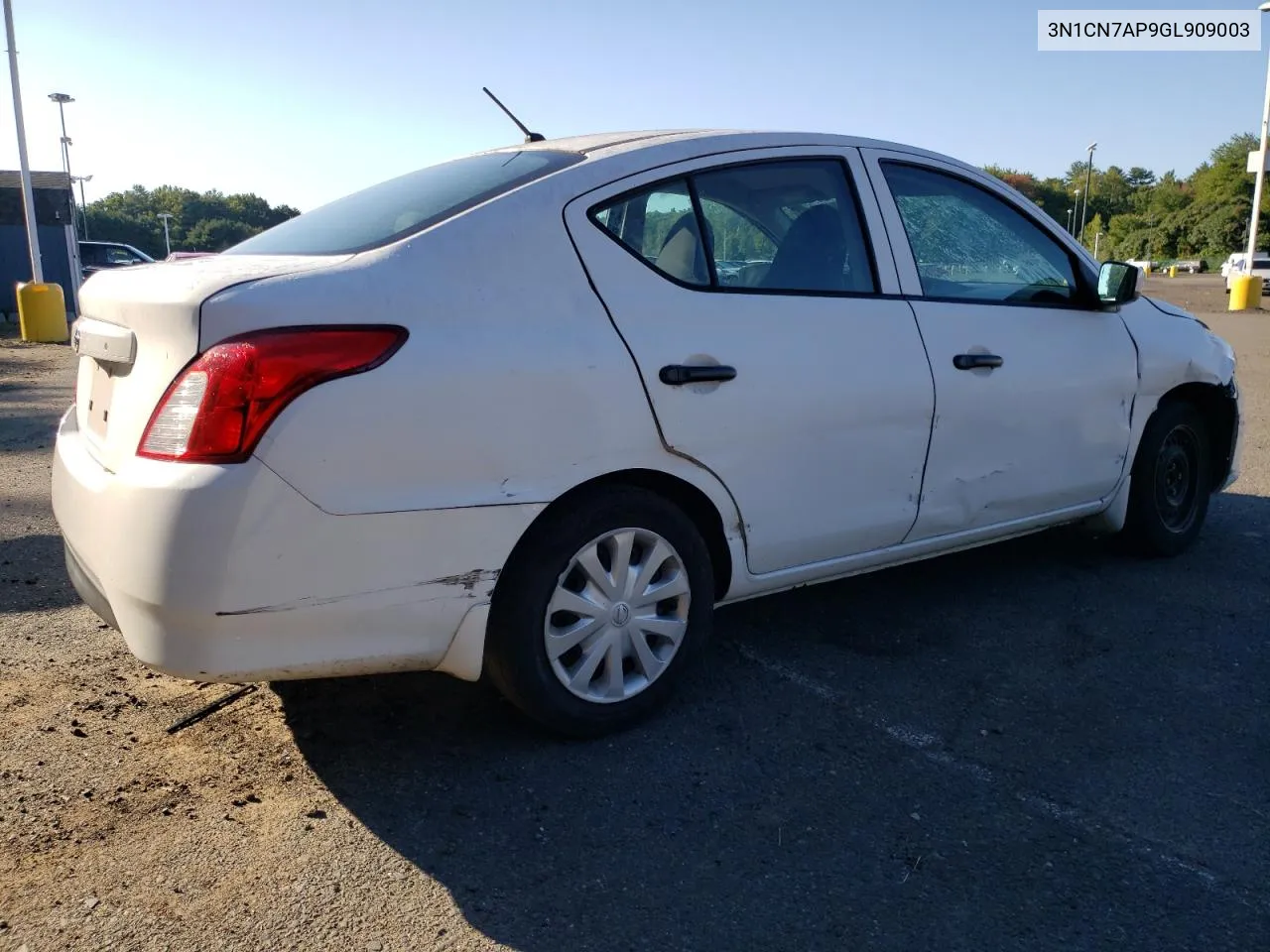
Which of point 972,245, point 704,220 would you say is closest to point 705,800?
point 704,220

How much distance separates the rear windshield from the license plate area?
55cm

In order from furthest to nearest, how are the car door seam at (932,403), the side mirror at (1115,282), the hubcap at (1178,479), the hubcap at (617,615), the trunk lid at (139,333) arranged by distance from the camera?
1. the hubcap at (1178,479)
2. the side mirror at (1115,282)
3. the car door seam at (932,403)
4. the hubcap at (617,615)
5. the trunk lid at (139,333)

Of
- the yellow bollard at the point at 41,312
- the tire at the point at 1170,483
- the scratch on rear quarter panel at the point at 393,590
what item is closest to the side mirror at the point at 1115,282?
the tire at the point at 1170,483

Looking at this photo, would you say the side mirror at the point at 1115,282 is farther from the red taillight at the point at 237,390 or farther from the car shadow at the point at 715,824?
the red taillight at the point at 237,390

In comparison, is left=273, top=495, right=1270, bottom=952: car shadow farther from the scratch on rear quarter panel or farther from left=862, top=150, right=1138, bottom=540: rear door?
left=862, top=150, right=1138, bottom=540: rear door

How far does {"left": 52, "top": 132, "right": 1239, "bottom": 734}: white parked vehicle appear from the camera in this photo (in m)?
2.49

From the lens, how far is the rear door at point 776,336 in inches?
121

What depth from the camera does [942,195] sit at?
13.1 feet

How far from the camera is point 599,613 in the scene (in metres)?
3.03

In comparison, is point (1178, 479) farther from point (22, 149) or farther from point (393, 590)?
point (22, 149)

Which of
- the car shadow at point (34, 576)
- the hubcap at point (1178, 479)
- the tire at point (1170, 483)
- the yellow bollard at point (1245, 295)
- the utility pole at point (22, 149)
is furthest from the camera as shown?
the yellow bollard at point (1245, 295)

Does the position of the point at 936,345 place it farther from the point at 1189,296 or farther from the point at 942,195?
the point at 1189,296

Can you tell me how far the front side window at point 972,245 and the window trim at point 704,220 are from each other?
187 millimetres

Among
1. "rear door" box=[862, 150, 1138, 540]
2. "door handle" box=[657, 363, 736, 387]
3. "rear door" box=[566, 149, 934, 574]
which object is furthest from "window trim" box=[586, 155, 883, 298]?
"door handle" box=[657, 363, 736, 387]
